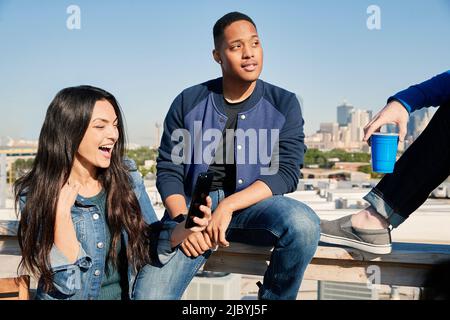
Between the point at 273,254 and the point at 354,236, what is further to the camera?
the point at 354,236

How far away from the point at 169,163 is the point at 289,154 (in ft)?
1.39

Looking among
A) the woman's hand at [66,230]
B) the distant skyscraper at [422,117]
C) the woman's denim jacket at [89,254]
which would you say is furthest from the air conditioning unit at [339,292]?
the woman's hand at [66,230]

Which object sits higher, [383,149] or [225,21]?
[225,21]

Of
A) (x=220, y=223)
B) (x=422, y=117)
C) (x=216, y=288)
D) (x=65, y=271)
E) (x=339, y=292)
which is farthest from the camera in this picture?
(x=339, y=292)

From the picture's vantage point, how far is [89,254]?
5.49ft

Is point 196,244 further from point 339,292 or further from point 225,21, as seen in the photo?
point 339,292

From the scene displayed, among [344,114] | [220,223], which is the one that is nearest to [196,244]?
[220,223]

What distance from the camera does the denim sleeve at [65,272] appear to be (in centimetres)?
160

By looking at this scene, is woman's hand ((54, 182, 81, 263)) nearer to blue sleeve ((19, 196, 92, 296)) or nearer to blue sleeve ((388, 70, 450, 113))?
blue sleeve ((19, 196, 92, 296))
